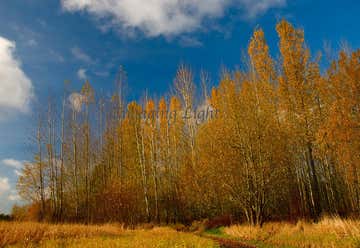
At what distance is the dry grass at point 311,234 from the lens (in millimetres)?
8476

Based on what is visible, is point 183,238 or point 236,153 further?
point 236,153

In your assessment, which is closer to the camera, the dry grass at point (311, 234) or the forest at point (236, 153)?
the dry grass at point (311, 234)

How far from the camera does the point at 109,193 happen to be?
71.7ft

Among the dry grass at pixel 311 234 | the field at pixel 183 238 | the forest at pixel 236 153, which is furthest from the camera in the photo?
the forest at pixel 236 153

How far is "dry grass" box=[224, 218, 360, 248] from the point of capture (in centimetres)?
848

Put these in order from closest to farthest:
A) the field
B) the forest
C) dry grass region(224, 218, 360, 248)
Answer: the field → dry grass region(224, 218, 360, 248) → the forest

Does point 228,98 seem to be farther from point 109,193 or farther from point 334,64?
point 109,193

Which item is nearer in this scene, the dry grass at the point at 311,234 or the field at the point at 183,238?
the field at the point at 183,238

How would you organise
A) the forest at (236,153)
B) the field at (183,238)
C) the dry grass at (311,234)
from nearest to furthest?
the field at (183,238)
the dry grass at (311,234)
the forest at (236,153)

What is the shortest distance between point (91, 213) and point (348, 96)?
68.5 ft

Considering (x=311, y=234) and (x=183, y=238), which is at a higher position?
(x=183, y=238)

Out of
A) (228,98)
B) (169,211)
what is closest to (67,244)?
(228,98)

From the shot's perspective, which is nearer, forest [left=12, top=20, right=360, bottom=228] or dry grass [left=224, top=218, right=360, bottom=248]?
dry grass [left=224, top=218, right=360, bottom=248]

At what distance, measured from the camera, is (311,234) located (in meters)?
10.4
